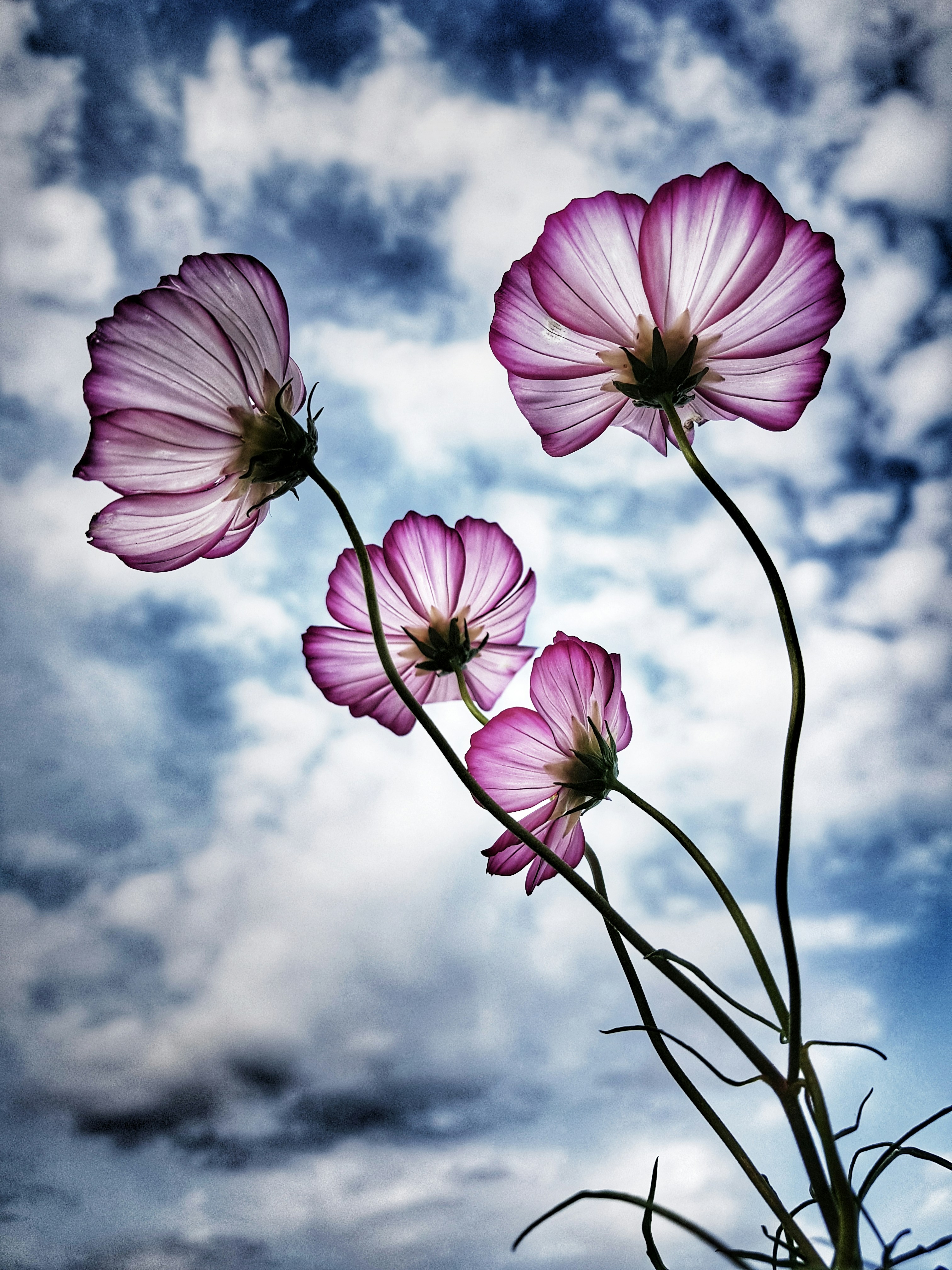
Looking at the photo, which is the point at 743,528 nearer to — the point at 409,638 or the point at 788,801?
the point at 788,801

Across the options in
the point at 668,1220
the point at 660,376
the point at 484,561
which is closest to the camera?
the point at 668,1220

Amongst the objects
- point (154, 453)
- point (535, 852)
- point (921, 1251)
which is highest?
point (154, 453)

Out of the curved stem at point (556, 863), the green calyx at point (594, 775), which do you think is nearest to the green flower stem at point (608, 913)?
the curved stem at point (556, 863)

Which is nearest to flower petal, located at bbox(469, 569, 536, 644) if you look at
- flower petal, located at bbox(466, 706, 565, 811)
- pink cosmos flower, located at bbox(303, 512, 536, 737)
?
pink cosmos flower, located at bbox(303, 512, 536, 737)

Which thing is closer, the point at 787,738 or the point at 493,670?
the point at 787,738

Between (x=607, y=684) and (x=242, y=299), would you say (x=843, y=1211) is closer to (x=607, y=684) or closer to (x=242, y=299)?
(x=607, y=684)

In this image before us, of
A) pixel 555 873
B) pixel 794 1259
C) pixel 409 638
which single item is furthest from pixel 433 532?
pixel 794 1259

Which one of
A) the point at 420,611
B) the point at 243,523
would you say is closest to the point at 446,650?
the point at 420,611
